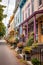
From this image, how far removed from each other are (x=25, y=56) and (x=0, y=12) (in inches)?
328

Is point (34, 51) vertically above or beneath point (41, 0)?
beneath

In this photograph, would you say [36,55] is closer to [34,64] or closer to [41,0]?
[34,64]

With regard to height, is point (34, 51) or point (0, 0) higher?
point (0, 0)

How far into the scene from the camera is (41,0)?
29297 mm

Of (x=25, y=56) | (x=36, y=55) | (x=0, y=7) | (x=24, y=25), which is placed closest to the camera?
(x=36, y=55)

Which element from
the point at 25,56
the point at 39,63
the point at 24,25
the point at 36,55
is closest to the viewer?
the point at 39,63

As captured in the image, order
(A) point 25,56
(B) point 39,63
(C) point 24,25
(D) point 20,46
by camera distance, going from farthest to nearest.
Answer: (C) point 24,25 → (D) point 20,46 → (A) point 25,56 → (B) point 39,63

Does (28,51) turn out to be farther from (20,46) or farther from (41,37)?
(20,46)

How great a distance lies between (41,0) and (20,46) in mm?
6194

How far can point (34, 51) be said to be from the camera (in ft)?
69.2

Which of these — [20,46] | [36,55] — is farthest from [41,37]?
[36,55]

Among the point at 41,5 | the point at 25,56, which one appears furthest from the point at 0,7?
the point at 25,56

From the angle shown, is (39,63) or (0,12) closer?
(39,63)

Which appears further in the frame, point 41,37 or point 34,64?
point 41,37
